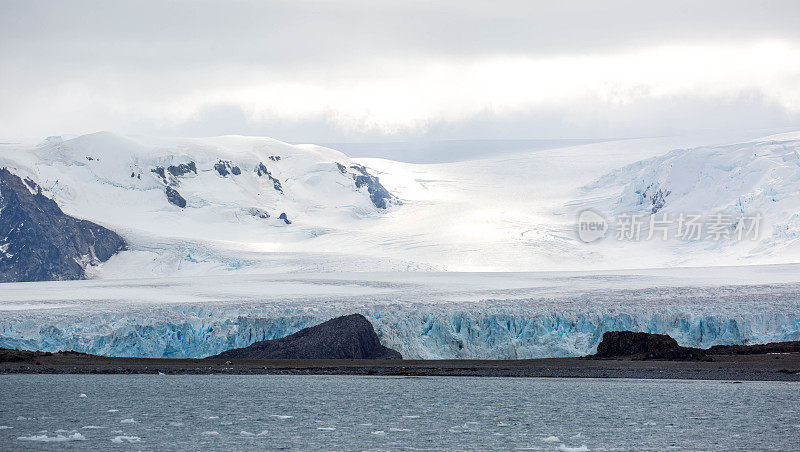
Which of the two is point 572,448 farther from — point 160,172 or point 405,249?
point 160,172

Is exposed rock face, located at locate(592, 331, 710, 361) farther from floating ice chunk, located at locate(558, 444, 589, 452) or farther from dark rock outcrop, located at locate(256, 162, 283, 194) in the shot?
dark rock outcrop, located at locate(256, 162, 283, 194)

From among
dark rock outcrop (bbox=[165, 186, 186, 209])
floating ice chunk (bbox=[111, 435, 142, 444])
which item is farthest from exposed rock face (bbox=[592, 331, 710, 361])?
dark rock outcrop (bbox=[165, 186, 186, 209])

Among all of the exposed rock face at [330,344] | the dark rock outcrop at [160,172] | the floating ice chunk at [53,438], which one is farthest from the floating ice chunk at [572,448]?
the dark rock outcrop at [160,172]

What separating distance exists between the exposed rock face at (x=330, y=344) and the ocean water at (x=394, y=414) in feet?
20.0

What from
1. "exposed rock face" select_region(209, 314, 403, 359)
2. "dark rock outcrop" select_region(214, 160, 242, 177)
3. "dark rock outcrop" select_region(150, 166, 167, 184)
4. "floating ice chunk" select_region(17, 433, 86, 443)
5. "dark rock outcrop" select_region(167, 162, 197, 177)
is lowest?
"floating ice chunk" select_region(17, 433, 86, 443)

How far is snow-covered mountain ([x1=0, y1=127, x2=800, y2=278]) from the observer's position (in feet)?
308

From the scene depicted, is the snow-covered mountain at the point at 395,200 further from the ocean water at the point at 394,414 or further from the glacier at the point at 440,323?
the ocean water at the point at 394,414

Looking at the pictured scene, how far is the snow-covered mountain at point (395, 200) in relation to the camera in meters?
93.8

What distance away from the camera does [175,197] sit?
126 m

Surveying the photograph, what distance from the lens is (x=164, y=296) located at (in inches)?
2303

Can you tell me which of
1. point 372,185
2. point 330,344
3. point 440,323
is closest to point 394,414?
point 330,344

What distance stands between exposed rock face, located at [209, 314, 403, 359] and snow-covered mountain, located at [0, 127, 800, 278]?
40.4 m

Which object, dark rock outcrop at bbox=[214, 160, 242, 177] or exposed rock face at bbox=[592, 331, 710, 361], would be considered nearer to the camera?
exposed rock face at bbox=[592, 331, 710, 361]

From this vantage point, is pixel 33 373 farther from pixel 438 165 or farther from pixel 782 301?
pixel 438 165
